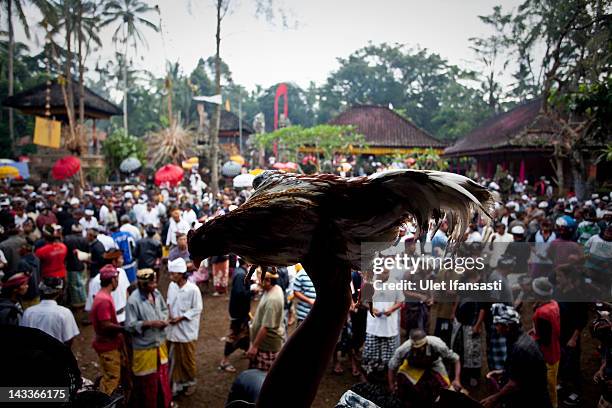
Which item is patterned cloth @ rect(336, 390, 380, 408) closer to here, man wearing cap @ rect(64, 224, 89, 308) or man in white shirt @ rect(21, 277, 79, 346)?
man in white shirt @ rect(21, 277, 79, 346)

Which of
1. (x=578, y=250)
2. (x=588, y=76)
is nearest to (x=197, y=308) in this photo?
(x=578, y=250)

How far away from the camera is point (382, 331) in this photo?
544 cm

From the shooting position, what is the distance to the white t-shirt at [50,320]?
4.40 m

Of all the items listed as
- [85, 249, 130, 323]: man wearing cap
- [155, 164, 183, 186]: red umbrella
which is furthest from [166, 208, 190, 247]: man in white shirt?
[155, 164, 183, 186]: red umbrella

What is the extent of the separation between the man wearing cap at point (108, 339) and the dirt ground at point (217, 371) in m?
1.05

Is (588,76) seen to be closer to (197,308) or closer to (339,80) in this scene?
(197,308)

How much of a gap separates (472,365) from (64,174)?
561 inches

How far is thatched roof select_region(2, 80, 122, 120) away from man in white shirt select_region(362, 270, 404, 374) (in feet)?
73.9

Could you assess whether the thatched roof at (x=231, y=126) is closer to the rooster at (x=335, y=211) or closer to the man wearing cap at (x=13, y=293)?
the man wearing cap at (x=13, y=293)

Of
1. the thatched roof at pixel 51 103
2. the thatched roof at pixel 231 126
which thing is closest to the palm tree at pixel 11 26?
the thatched roof at pixel 51 103

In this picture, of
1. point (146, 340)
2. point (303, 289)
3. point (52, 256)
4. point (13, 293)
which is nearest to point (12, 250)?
point (52, 256)

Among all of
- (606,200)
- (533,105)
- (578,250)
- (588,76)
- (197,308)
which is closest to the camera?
(197,308)

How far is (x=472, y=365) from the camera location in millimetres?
5410

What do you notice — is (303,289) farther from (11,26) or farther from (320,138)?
(11,26)
